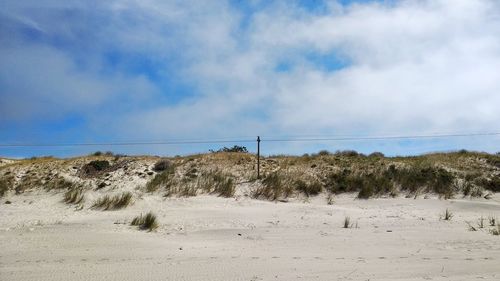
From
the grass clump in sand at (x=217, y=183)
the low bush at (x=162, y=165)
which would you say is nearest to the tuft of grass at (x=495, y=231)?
the grass clump in sand at (x=217, y=183)

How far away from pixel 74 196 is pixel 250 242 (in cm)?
1083

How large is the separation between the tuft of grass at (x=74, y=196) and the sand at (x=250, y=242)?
426mm

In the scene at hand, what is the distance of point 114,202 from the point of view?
735 inches

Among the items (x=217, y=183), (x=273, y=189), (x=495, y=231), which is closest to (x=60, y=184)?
(x=217, y=183)

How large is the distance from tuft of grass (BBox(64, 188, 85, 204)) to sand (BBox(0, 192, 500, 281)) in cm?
43

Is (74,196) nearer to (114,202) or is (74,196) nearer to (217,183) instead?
(114,202)

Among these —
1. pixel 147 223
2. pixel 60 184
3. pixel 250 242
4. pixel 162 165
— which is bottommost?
pixel 250 242

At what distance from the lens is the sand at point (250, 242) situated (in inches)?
336

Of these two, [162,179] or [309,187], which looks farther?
[162,179]

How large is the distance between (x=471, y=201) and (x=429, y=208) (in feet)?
7.69

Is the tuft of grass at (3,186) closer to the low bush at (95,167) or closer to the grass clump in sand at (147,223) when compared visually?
the low bush at (95,167)

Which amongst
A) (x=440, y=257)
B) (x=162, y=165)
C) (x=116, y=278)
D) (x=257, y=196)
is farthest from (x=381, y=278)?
(x=162, y=165)

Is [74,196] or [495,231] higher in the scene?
[74,196]

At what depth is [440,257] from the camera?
9875mm
